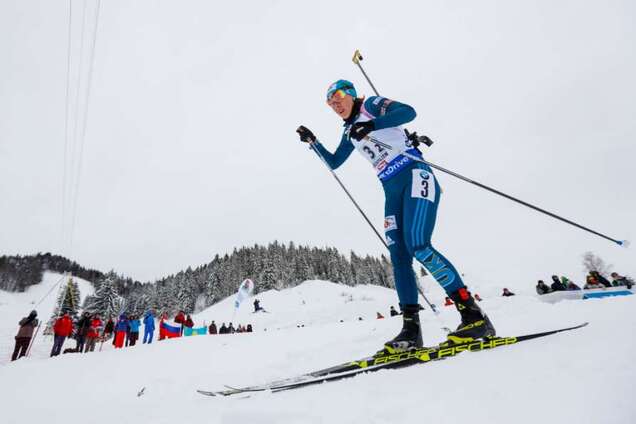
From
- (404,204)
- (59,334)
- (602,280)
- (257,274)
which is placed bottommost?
(59,334)

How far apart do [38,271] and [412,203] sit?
539 ft

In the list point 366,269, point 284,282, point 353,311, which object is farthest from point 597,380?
point 366,269

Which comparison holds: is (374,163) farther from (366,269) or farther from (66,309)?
(366,269)

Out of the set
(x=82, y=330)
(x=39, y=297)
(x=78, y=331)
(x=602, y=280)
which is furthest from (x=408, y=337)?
(x=39, y=297)

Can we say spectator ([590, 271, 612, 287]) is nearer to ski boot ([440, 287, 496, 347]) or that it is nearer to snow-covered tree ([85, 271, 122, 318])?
ski boot ([440, 287, 496, 347])

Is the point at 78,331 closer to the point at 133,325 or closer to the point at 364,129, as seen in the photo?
the point at 133,325

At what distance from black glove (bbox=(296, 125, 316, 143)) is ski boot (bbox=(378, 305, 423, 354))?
8.05ft

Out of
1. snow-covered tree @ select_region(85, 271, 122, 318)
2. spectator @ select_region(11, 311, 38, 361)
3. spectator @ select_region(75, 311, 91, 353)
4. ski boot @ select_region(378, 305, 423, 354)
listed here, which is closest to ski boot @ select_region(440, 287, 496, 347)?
ski boot @ select_region(378, 305, 423, 354)

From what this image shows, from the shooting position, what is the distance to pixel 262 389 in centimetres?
248

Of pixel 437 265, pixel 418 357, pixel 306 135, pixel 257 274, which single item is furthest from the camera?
pixel 257 274

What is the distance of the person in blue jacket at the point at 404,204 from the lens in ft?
8.87

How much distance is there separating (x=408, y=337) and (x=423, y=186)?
1453 mm

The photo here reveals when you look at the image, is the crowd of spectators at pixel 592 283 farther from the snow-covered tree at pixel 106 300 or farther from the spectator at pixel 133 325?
the snow-covered tree at pixel 106 300

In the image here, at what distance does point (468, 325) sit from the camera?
2.56 meters
